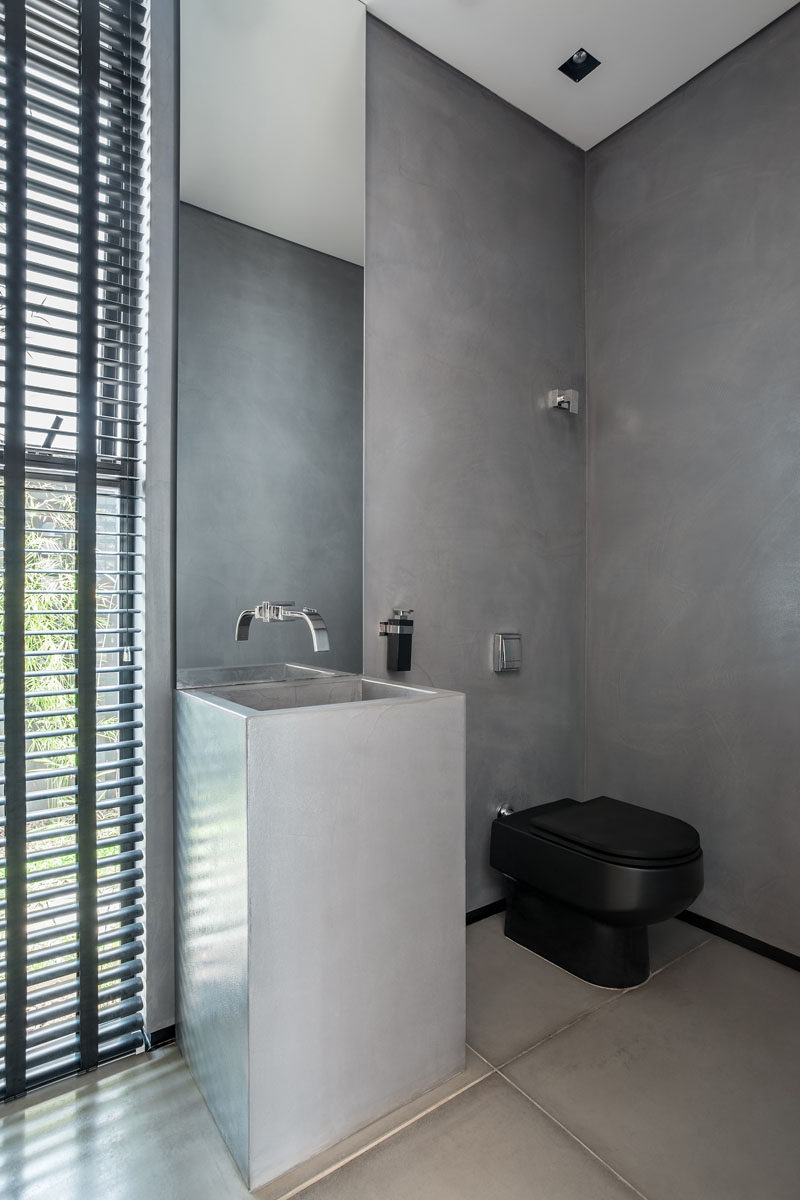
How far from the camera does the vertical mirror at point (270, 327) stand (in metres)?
1.63

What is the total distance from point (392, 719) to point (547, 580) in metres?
1.25

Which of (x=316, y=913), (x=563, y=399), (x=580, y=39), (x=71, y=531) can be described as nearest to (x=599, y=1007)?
(x=316, y=913)

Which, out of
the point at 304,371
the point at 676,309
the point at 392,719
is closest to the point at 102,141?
the point at 304,371

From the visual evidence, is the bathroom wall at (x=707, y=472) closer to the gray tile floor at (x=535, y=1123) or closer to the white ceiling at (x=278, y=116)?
the gray tile floor at (x=535, y=1123)

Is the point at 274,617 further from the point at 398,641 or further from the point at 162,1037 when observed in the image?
the point at 162,1037

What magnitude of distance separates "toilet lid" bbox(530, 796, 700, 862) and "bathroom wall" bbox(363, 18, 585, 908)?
32cm

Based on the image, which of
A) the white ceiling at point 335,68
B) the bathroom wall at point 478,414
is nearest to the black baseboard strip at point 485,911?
the bathroom wall at point 478,414

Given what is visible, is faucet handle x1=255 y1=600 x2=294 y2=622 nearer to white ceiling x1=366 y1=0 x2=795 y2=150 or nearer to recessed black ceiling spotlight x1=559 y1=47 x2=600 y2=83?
white ceiling x1=366 y1=0 x2=795 y2=150

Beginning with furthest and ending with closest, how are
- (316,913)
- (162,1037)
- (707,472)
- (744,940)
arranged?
1. (707,472)
2. (744,940)
3. (162,1037)
4. (316,913)

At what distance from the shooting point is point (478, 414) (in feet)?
7.26

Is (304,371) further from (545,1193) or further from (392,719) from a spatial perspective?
(545,1193)

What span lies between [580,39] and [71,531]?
210 cm

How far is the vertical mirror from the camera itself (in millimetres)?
1635

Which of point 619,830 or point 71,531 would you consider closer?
point 71,531
